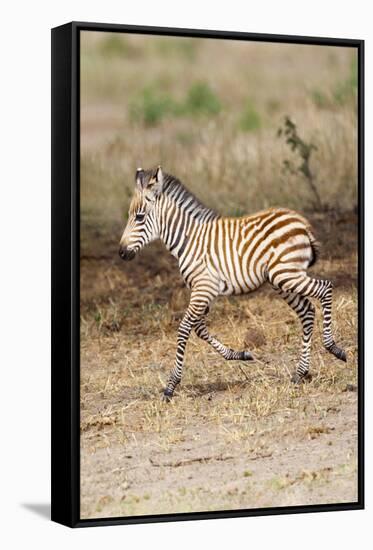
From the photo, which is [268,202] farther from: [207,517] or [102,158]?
[207,517]

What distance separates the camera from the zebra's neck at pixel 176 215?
12312 millimetres

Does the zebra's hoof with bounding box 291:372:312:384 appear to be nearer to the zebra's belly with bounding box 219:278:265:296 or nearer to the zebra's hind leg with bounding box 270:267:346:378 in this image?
the zebra's hind leg with bounding box 270:267:346:378

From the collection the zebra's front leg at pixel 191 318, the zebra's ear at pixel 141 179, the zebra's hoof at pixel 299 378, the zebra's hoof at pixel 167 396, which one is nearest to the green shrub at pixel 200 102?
the zebra's ear at pixel 141 179

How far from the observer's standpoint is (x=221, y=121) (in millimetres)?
14789

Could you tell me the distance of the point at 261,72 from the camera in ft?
46.0

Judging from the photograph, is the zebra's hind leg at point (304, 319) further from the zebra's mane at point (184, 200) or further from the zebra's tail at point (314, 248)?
the zebra's mane at point (184, 200)

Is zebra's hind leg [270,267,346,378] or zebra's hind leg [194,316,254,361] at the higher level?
zebra's hind leg [270,267,346,378]

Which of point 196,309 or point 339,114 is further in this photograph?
point 339,114

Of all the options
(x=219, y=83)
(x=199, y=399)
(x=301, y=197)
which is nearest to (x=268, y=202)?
(x=301, y=197)

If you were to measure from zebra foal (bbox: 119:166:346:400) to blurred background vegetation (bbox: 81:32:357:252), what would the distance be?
40.1 inches

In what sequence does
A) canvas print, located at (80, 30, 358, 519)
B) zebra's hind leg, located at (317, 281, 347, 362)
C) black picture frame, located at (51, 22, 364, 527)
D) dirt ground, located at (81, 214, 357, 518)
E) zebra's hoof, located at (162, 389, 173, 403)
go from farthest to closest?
zebra's hind leg, located at (317, 281, 347, 362)
zebra's hoof, located at (162, 389, 173, 403)
canvas print, located at (80, 30, 358, 519)
dirt ground, located at (81, 214, 357, 518)
black picture frame, located at (51, 22, 364, 527)

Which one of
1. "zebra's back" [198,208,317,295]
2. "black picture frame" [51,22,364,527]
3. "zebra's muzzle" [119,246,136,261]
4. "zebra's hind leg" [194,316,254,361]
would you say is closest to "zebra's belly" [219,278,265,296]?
"zebra's back" [198,208,317,295]

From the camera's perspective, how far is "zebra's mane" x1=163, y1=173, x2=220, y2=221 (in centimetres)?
1232

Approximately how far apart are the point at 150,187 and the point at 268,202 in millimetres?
1967
